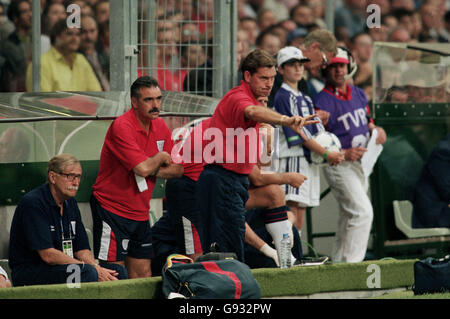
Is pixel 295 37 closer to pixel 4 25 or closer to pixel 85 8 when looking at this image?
pixel 85 8

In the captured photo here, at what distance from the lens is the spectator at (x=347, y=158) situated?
8.64 m

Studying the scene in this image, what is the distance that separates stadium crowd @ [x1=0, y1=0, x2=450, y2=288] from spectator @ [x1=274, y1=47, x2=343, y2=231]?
2cm

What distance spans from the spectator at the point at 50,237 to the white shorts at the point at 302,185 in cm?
199

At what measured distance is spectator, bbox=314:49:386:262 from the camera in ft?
28.3

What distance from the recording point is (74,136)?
7.63m

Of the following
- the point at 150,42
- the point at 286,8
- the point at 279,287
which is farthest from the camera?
the point at 286,8

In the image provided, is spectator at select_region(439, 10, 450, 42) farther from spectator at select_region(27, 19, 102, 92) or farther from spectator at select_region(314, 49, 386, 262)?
spectator at select_region(27, 19, 102, 92)

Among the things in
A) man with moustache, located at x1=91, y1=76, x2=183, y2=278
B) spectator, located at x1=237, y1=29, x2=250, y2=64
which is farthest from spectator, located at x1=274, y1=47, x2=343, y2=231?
man with moustache, located at x1=91, y1=76, x2=183, y2=278

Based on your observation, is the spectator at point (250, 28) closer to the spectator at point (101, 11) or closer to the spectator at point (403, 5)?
the spectator at point (101, 11)

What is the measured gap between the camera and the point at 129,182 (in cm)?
717

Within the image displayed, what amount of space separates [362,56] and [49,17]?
3.77 metres

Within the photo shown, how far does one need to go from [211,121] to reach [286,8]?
5147mm
